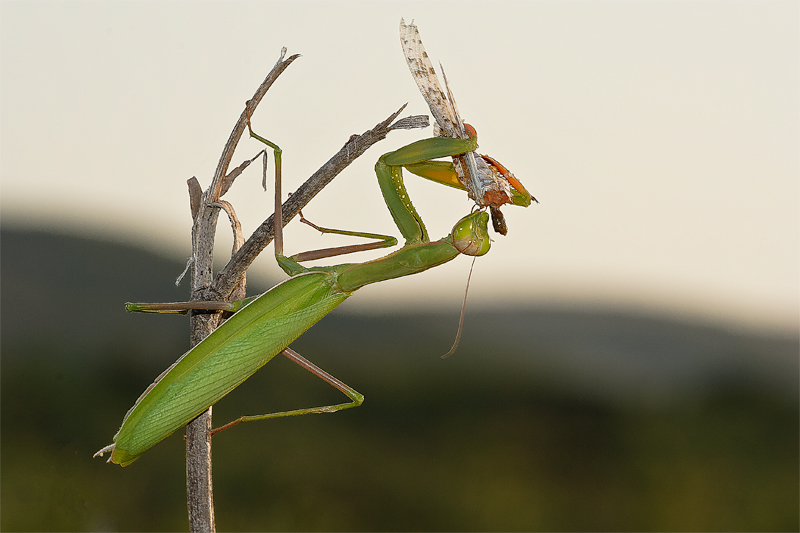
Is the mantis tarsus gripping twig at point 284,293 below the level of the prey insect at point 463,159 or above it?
below

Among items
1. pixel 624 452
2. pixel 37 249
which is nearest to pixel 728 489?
pixel 624 452

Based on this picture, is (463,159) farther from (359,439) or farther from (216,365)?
(359,439)

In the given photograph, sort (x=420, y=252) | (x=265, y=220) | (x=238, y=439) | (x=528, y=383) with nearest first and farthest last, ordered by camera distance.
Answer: (x=265, y=220) < (x=420, y=252) < (x=238, y=439) < (x=528, y=383)

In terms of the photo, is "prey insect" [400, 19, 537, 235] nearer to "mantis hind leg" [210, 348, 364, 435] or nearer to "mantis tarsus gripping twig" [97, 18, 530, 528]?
"mantis tarsus gripping twig" [97, 18, 530, 528]

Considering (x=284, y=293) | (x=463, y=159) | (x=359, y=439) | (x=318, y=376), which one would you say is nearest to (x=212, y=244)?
(x=284, y=293)

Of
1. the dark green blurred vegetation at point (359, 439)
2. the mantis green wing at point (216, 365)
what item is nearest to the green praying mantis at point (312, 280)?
the mantis green wing at point (216, 365)

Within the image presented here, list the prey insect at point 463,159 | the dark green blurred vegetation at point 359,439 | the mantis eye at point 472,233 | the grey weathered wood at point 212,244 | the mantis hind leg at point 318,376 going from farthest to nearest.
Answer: the dark green blurred vegetation at point 359,439
the mantis hind leg at point 318,376
the mantis eye at point 472,233
the grey weathered wood at point 212,244
the prey insect at point 463,159

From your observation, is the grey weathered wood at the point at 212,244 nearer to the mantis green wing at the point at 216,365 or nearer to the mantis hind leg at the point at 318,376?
the mantis green wing at the point at 216,365

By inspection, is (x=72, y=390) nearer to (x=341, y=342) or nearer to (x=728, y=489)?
(x=341, y=342)
